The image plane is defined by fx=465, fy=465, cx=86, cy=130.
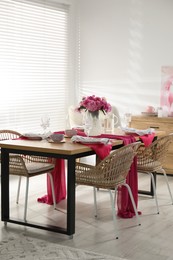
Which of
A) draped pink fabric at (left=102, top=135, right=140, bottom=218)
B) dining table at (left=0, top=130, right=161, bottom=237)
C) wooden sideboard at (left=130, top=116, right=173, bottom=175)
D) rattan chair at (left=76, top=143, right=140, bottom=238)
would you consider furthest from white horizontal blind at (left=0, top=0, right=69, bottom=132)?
rattan chair at (left=76, top=143, right=140, bottom=238)

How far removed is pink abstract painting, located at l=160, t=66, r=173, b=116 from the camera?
260 inches

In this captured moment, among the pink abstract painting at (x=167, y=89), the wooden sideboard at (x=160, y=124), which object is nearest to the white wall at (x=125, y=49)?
the pink abstract painting at (x=167, y=89)

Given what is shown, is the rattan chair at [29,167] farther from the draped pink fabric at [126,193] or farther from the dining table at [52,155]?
the draped pink fabric at [126,193]

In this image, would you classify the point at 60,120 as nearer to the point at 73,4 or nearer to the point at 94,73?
the point at 94,73

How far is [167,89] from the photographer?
6637 millimetres

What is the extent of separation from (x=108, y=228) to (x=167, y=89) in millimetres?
3123

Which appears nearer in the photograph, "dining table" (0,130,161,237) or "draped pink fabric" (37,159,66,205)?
→ "dining table" (0,130,161,237)

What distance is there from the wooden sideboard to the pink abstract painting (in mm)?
359

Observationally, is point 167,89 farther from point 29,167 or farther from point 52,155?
point 52,155

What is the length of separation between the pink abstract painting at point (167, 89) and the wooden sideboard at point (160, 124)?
36 centimetres

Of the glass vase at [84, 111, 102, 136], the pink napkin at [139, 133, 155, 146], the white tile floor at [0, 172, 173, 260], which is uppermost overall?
the glass vase at [84, 111, 102, 136]

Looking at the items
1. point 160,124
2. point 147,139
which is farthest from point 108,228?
point 160,124

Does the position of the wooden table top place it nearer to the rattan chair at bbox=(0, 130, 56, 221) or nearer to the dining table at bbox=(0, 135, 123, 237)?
the dining table at bbox=(0, 135, 123, 237)

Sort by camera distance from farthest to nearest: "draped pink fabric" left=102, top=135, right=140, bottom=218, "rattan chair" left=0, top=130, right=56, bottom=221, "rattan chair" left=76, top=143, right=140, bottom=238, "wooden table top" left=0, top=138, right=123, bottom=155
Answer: "draped pink fabric" left=102, top=135, right=140, bottom=218 → "rattan chair" left=0, top=130, right=56, bottom=221 → "rattan chair" left=76, top=143, right=140, bottom=238 → "wooden table top" left=0, top=138, right=123, bottom=155
